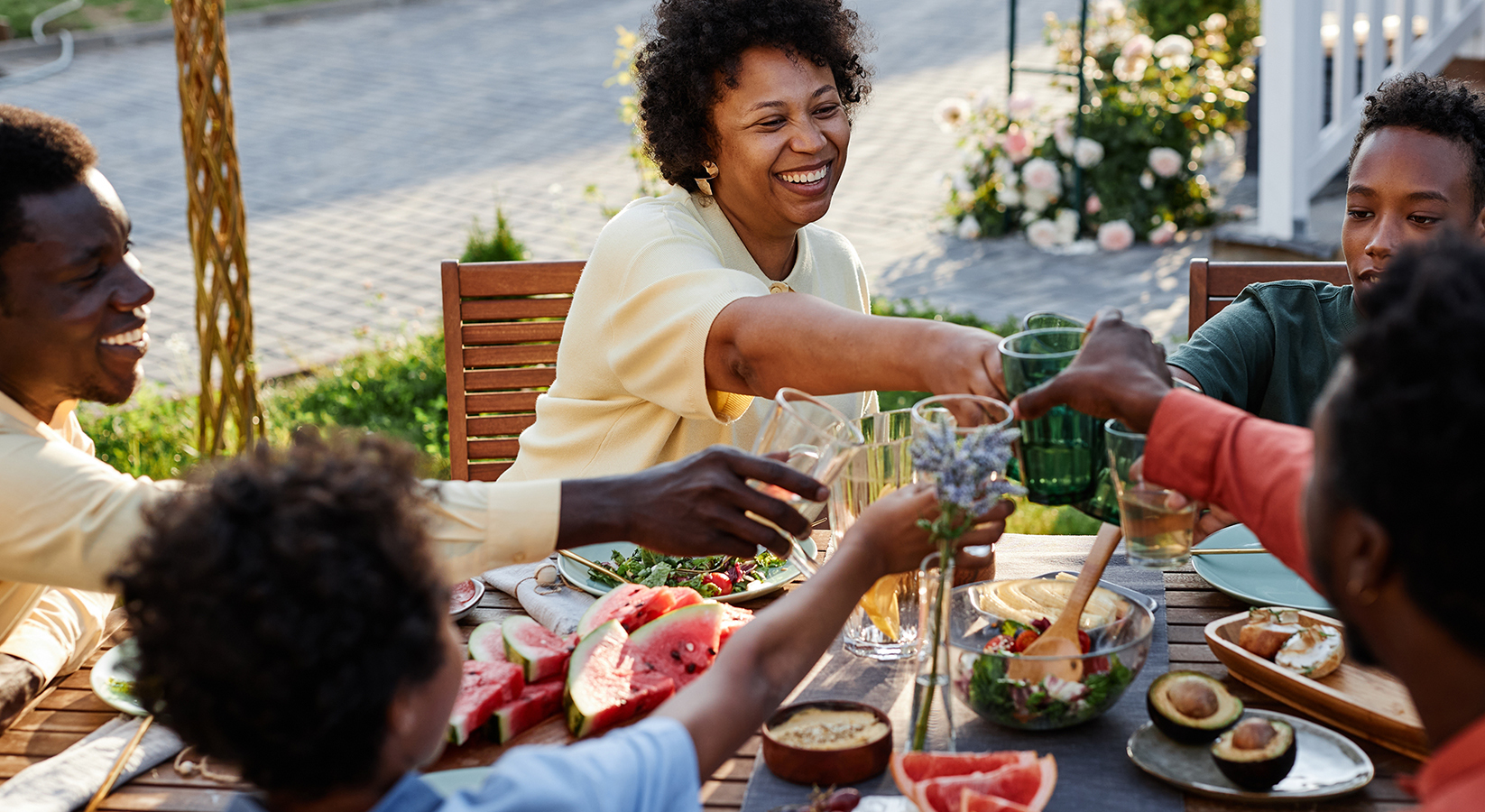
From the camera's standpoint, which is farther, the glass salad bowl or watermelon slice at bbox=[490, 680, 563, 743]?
watermelon slice at bbox=[490, 680, 563, 743]

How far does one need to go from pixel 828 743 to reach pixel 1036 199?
739 centimetres

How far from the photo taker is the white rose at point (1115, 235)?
8.38 m

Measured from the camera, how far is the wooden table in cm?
185

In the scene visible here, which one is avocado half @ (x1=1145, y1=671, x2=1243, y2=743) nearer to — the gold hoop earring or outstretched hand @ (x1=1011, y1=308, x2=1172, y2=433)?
outstretched hand @ (x1=1011, y1=308, x2=1172, y2=433)

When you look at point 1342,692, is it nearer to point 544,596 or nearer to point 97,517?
point 544,596

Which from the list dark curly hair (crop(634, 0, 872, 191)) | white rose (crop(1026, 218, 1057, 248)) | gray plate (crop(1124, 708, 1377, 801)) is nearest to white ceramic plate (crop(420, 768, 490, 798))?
gray plate (crop(1124, 708, 1377, 801))

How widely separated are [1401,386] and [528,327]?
2942mm

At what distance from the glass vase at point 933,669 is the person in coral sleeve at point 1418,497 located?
523mm

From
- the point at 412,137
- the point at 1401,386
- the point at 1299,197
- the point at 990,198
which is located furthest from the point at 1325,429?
the point at 412,137

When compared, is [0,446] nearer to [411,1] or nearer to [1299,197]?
[1299,197]

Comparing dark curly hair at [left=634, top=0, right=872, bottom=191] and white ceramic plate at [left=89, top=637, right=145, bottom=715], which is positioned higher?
dark curly hair at [left=634, top=0, right=872, bottom=191]

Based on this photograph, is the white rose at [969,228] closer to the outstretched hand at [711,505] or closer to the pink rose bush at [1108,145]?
the pink rose bush at [1108,145]

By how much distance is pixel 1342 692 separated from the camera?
2002 mm

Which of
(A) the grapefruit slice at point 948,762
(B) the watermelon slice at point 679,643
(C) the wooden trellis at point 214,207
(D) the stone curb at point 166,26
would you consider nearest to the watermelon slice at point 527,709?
(B) the watermelon slice at point 679,643
